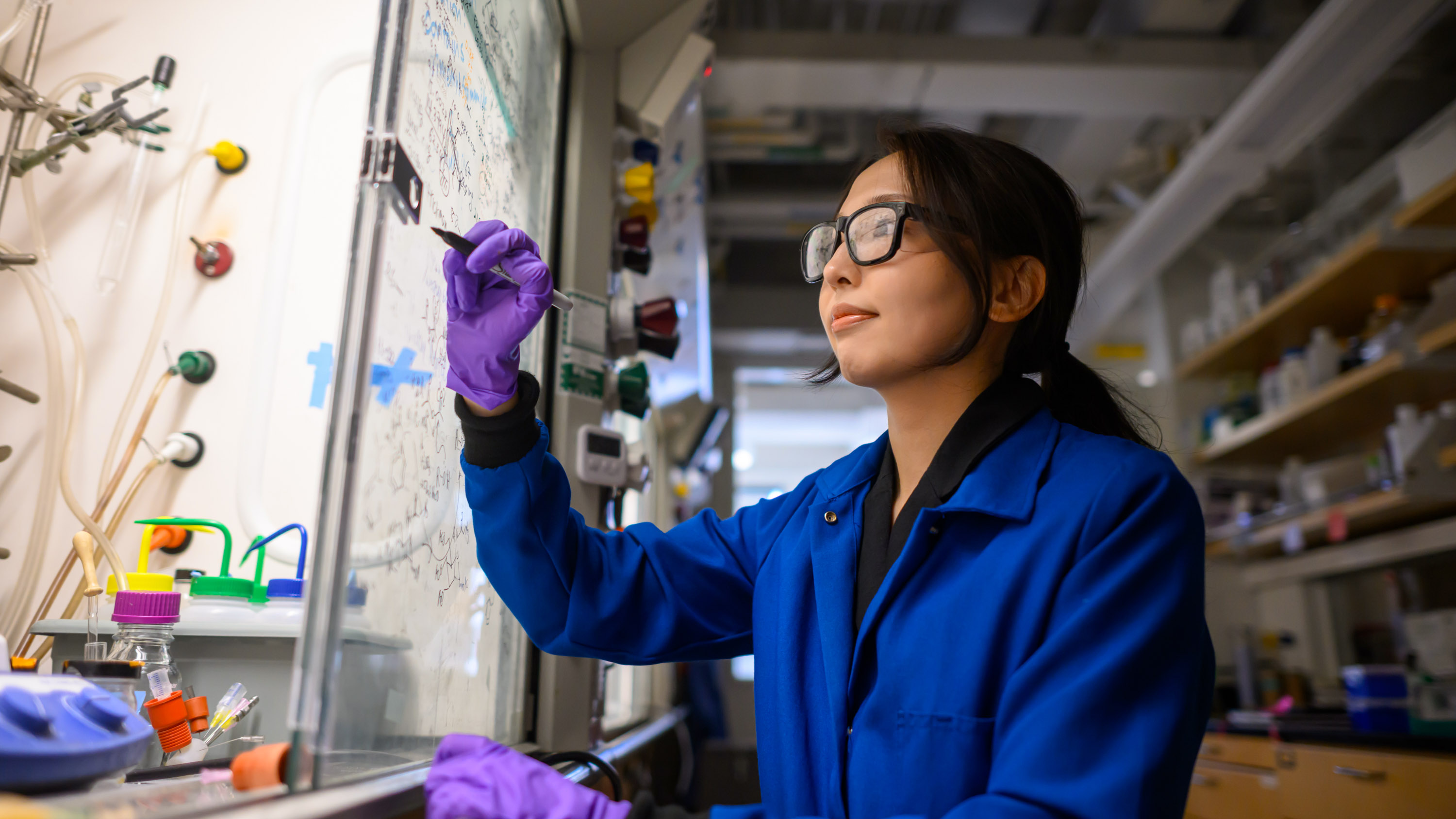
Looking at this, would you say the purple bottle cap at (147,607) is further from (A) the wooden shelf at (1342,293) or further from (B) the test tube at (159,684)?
(A) the wooden shelf at (1342,293)

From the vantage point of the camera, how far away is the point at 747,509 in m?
1.35

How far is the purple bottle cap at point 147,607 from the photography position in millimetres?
974

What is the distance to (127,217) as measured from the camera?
5.35 ft

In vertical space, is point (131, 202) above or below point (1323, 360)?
below

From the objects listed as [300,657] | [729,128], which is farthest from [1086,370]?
[729,128]

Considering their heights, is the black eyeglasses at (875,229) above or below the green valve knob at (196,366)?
above

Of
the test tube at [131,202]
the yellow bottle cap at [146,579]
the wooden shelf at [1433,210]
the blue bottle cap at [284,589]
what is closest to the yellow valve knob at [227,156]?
the test tube at [131,202]

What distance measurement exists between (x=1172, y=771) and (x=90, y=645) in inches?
44.7

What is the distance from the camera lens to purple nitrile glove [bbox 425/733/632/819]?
771mm

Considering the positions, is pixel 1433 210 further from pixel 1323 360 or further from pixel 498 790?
pixel 498 790

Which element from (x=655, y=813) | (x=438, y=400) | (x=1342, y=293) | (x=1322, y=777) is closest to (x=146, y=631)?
(x=438, y=400)

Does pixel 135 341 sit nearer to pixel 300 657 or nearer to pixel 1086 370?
pixel 300 657

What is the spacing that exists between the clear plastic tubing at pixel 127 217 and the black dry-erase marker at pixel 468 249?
972 millimetres

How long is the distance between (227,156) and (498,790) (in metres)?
1.41
